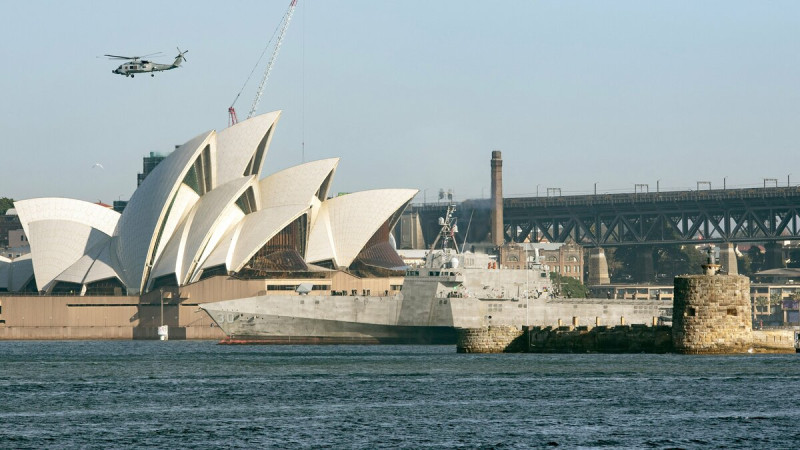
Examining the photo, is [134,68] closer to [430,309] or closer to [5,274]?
[430,309]

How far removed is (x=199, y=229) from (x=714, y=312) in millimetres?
84888

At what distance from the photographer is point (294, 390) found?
6250 cm

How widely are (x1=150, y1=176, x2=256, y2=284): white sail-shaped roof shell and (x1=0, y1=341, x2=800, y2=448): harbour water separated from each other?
59889mm

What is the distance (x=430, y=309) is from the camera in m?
113

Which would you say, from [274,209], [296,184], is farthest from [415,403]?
[296,184]

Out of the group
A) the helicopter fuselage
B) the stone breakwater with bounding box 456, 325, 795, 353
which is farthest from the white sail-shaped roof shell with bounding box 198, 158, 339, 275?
the stone breakwater with bounding box 456, 325, 795, 353

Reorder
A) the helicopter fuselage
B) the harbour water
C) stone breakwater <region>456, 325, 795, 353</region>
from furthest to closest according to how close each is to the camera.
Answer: the helicopter fuselage
stone breakwater <region>456, 325, 795, 353</region>
the harbour water

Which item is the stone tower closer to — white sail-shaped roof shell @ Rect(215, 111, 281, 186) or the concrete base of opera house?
white sail-shaped roof shell @ Rect(215, 111, 281, 186)

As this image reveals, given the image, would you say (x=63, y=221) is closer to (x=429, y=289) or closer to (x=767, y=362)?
(x=429, y=289)

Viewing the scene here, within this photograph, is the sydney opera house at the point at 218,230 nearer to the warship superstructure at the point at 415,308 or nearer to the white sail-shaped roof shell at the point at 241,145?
the white sail-shaped roof shell at the point at 241,145

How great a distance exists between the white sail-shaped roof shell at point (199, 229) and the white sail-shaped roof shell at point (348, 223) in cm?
1338

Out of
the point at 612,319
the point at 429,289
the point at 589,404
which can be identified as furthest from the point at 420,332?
the point at 589,404

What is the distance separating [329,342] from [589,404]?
63058 millimetres

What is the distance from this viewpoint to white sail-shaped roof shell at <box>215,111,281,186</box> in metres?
145
